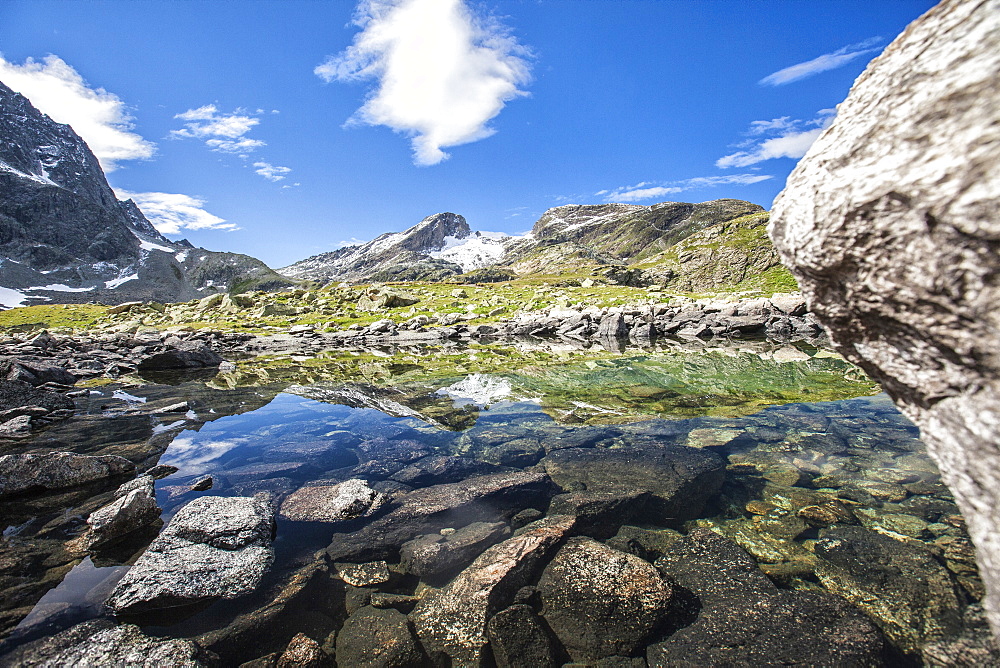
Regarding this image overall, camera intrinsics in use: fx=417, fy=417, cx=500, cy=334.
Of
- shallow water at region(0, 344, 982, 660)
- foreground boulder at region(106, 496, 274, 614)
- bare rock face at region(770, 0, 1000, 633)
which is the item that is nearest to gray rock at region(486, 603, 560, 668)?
shallow water at region(0, 344, 982, 660)

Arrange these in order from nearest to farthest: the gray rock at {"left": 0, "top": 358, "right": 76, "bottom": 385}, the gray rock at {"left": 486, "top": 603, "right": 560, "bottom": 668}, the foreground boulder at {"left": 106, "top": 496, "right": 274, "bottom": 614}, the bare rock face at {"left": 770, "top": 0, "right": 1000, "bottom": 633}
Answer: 1. the bare rock face at {"left": 770, "top": 0, "right": 1000, "bottom": 633}
2. the gray rock at {"left": 486, "top": 603, "right": 560, "bottom": 668}
3. the foreground boulder at {"left": 106, "top": 496, "right": 274, "bottom": 614}
4. the gray rock at {"left": 0, "top": 358, "right": 76, "bottom": 385}

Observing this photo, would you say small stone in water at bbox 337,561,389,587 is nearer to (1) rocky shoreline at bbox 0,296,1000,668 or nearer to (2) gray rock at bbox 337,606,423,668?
(1) rocky shoreline at bbox 0,296,1000,668

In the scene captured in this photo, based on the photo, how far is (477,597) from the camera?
5281 millimetres

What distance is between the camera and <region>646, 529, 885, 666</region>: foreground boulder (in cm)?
447

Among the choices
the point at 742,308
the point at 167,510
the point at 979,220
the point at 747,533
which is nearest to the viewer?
the point at 979,220

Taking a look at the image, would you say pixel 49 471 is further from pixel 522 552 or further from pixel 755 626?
pixel 755 626

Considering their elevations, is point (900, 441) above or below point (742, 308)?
below

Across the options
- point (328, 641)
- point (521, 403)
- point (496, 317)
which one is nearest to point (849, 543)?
point (328, 641)

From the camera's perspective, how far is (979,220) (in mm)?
1791

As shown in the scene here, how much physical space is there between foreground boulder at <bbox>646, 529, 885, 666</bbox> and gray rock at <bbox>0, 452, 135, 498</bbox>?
37.1ft

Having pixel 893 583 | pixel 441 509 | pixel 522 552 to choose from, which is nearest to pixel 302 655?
pixel 522 552

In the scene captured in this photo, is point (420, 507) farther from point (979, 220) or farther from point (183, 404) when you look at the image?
point (183, 404)

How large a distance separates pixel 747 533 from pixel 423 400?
12512 mm

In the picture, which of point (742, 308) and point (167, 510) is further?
point (742, 308)
